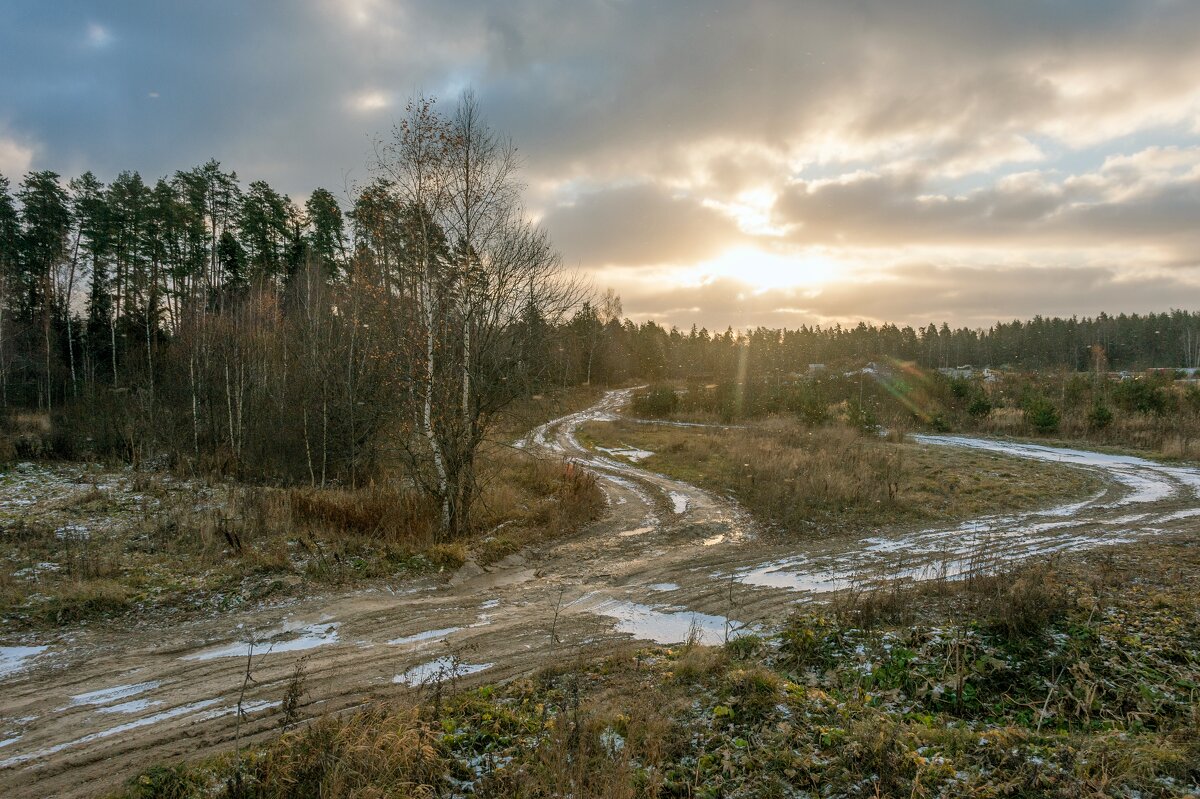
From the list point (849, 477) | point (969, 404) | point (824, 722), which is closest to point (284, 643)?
point (824, 722)

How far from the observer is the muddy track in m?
5.42

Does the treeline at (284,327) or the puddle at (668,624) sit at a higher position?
the treeline at (284,327)

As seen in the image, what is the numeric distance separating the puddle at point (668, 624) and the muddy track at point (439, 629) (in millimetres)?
40

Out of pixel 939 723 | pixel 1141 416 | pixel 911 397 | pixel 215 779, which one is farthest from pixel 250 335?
pixel 1141 416

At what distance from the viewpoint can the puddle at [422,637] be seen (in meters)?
7.71

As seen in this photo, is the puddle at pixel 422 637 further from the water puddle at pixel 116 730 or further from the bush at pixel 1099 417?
the bush at pixel 1099 417

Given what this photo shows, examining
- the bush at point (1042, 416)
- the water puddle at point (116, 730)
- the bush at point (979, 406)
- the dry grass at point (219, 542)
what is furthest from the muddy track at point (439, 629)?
the bush at point (979, 406)

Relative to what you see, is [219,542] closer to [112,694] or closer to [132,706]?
[112,694]

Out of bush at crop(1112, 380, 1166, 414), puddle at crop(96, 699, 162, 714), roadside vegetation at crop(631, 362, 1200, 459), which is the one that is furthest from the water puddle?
bush at crop(1112, 380, 1166, 414)

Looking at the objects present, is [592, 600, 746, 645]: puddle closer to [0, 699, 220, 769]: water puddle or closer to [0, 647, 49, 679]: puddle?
[0, 699, 220, 769]: water puddle

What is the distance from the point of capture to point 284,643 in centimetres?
764

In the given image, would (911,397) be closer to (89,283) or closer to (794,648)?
(794,648)

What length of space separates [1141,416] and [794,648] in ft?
124

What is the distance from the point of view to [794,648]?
7.06m
